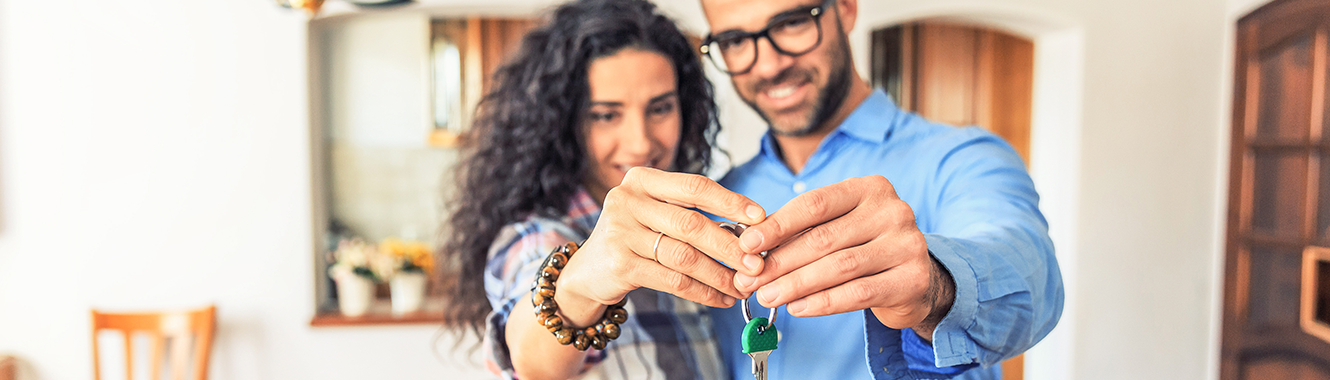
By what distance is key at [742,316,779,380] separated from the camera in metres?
0.52

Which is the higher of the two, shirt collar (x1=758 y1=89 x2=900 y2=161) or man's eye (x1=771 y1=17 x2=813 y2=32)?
man's eye (x1=771 y1=17 x2=813 y2=32)

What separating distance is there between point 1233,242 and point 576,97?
9.19ft

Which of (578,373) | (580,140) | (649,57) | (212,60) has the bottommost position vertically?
(578,373)

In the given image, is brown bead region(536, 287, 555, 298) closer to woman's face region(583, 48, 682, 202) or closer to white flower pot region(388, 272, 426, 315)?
woman's face region(583, 48, 682, 202)

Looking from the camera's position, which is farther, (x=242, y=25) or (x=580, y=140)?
(x=242, y=25)

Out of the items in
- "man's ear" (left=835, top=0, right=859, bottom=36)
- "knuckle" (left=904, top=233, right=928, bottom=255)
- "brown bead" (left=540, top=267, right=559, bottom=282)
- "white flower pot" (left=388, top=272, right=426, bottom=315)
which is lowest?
"white flower pot" (left=388, top=272, right=426, bottom=315)

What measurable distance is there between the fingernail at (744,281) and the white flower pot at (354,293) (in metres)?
2.62

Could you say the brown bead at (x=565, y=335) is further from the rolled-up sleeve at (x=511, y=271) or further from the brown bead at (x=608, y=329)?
the rolled-up sleeve at (x=511, y=271)

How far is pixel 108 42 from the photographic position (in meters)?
2.57

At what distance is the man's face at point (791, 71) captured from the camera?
3.07ft

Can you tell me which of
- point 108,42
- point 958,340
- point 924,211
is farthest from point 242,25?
point 958,340

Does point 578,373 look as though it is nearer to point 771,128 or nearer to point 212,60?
point 771,128

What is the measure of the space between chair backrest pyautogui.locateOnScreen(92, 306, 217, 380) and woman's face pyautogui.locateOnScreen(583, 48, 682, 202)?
2199 mm

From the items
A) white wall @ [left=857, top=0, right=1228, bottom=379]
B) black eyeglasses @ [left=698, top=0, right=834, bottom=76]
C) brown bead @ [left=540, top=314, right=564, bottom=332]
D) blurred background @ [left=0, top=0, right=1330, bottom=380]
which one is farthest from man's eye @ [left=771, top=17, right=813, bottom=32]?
white wall @ [left=857, top=0, right=1228, bottom=379]
